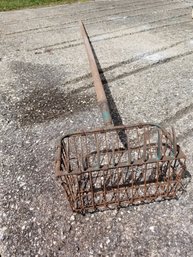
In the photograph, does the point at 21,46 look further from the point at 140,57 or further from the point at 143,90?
the point at 143,90

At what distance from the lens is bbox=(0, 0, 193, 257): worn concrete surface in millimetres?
3217

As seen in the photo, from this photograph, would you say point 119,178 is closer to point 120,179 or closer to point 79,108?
point 120,179

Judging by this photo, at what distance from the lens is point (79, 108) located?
17.5 feet

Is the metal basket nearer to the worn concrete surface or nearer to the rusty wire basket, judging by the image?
the rusty wire basket

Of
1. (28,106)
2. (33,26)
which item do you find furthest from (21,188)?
(33,26)

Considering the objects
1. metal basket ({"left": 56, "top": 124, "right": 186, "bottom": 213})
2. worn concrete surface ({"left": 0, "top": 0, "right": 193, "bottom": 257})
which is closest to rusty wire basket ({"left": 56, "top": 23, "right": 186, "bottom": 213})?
metal basket ({"left": 56, "top": 124, "right": 186, "bottom": 213})

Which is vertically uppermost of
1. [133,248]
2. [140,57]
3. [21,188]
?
[140,57]

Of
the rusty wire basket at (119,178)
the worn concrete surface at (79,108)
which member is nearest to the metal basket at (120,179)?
the rusty wire basket at (119,178)

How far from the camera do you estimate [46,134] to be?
4.72 meters

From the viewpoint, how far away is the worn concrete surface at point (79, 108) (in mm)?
3217

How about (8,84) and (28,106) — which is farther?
(8,84)

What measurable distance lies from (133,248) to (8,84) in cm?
427

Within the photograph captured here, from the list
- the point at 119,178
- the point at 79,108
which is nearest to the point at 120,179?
the point at 119,178

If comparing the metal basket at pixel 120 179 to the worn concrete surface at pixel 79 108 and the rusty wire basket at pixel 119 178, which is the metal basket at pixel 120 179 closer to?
the rusty wire basket at pixel 119 178
